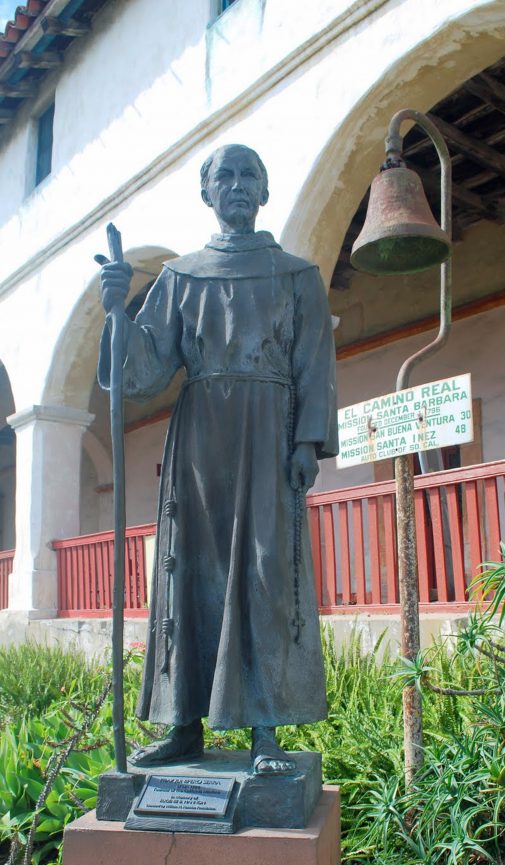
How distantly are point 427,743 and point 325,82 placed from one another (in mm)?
4999

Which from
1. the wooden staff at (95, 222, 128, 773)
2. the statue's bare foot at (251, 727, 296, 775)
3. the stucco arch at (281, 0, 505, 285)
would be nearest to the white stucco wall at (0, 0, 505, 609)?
the stucco arch at (281, 0, 505, 285)

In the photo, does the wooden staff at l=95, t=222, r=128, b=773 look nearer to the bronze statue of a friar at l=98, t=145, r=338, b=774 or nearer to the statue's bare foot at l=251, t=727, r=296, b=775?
the bronze statue of a friar at l=98, t=145, r=338, b=774

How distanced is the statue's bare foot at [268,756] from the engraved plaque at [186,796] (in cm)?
9

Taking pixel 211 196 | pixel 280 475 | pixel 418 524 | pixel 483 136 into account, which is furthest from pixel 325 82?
pixel 280 475

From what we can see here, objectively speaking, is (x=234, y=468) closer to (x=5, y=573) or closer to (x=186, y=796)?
(x=186, y=796)

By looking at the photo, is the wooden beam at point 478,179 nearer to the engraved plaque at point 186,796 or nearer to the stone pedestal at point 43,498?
the stone pedestal at point 43,498

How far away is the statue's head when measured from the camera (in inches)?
107

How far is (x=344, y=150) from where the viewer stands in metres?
6.54

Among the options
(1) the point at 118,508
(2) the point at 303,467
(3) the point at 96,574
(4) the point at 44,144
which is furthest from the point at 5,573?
(2) the point at 303,467

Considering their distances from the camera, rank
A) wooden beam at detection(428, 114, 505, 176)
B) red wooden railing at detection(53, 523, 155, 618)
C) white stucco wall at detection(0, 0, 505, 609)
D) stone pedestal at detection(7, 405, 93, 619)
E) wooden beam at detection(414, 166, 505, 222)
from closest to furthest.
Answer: white stucco wall at detection(0, 0, 505, 609)
wooden beam at detection(428, 114, 505, 176)
red wooden railing at detection(53, 523, 155, 618)
wooden beam at detection(414, 166, 505, 222)
stone pedestal at detection(7, 405, 93, 619)

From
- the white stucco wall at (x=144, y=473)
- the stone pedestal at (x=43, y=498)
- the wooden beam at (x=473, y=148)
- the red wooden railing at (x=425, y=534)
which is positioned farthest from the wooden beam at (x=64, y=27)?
the red wooden railing at (x=425, y=534)

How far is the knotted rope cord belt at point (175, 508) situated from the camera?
2.53 metres

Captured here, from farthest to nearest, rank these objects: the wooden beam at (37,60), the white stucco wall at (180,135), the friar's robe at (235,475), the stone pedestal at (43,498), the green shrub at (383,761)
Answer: the wooden beam at (37,60), the stone pedestal at (43,498), the white stucco wall at (180,135), the green shrub at (383,761), the friar's robe at (235,475)

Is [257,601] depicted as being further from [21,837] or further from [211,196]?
[21,837]
